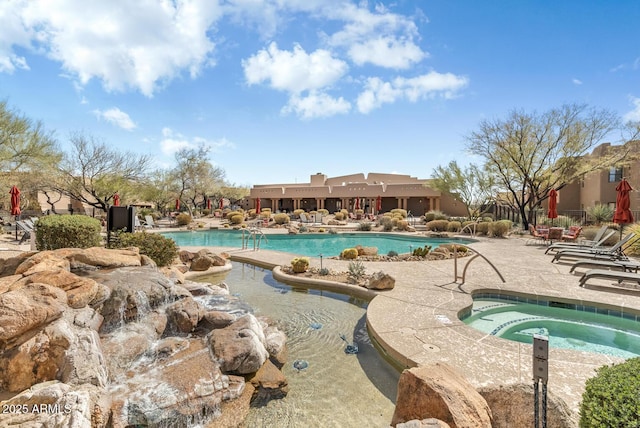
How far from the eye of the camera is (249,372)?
13.3ft

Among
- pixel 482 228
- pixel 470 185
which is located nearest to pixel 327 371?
pixel 482 228

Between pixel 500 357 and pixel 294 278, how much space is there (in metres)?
5.39

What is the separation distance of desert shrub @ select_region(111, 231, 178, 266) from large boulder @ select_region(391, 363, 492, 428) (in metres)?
7.90

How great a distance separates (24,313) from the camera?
339 cm

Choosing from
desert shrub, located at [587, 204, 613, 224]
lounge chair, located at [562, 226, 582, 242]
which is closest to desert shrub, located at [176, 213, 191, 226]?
lounge chair, located at [562, 226, 582, 242]

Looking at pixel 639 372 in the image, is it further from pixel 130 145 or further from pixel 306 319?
pixel 130 145

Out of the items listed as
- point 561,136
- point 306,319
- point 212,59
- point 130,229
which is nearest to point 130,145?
point 212,59

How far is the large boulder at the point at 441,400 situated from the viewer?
2.27 m

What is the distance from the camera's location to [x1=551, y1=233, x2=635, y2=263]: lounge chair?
8133mm

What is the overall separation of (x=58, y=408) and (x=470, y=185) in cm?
2676

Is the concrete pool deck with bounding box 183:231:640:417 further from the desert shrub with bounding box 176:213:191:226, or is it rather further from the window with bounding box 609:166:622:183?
the window with bounding box 609:166:622:183

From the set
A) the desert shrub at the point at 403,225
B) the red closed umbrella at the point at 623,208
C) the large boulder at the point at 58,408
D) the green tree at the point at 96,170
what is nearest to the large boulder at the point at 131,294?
the large boulder at the point at 58,408

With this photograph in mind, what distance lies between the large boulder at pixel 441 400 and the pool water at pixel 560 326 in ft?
10.7

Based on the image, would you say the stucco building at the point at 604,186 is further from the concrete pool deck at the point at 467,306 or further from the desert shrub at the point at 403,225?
the concrete pool deck at the point at 467,306
